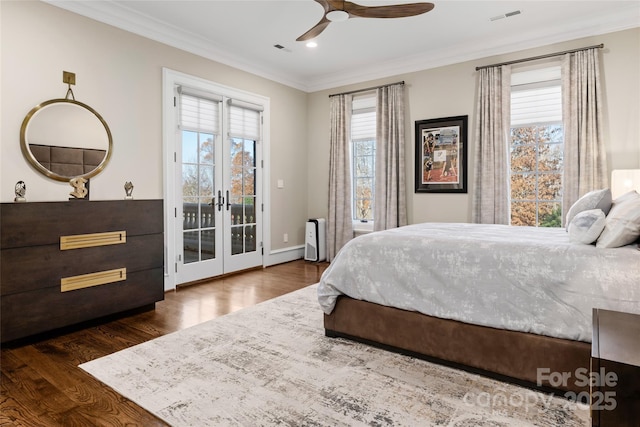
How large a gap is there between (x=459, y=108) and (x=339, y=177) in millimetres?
1949

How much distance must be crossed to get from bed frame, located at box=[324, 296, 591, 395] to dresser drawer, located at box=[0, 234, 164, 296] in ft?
6.01

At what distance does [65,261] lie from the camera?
2869mm

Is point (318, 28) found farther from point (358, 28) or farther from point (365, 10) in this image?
point (358, 28)

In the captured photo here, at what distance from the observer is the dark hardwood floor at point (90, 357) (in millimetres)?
1816

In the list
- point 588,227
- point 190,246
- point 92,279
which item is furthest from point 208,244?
point 588,227

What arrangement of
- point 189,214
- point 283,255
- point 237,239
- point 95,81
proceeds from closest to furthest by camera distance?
point 95,81 → point 189,214 → point 237,239 → point 283,255

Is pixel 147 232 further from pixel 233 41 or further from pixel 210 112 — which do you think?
pixel 233 41

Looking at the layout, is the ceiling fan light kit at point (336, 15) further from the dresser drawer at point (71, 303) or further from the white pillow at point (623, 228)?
the dresser drawer at point (71, 303)

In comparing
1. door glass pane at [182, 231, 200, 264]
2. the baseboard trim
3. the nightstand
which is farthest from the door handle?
the nightstand

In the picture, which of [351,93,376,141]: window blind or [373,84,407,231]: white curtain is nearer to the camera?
[373,84,407,231]: white curtain

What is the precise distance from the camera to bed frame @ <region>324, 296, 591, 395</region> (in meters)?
1.88

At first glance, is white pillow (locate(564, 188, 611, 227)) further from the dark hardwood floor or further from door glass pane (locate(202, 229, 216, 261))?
door glass pane (locate(202, 229, 216, 261))

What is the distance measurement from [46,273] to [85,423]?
148 centimetres

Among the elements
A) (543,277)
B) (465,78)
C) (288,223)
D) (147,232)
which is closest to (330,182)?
(288,223)
